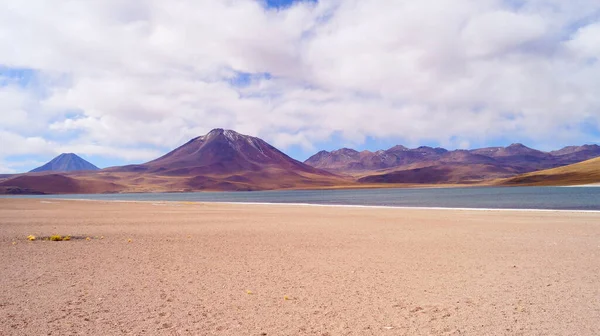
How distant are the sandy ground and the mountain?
506 feet

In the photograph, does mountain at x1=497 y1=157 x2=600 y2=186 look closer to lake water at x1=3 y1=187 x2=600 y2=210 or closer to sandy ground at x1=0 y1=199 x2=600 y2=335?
lake water at x1=3 y1=187 x2=600 y2=210

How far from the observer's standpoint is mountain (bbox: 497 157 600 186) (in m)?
149

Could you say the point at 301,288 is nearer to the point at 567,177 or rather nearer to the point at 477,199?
the point at 477,199


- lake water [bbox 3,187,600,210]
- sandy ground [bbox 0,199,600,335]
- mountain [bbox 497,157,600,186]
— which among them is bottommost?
sandy ground [bbox 0,199,600,335]

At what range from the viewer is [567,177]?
16138 cm

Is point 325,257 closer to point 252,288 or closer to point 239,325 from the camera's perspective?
point 252,288

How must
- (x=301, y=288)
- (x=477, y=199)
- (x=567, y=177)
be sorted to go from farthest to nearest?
(x=567, y=177)
(x=477, y=199)
(x=301, y=288)

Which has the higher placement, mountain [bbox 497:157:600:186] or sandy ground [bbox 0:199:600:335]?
mountain [bbox 497:157:600:186]

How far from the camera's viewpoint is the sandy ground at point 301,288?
23.0 feet

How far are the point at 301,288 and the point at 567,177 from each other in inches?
7157

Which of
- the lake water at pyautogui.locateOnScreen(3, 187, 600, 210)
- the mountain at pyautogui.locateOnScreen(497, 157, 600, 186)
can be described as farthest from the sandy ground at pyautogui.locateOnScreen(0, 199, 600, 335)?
the mountain at pyautogui.locateOnScreen(497, 157, 600, 186)

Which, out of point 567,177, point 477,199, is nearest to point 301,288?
point 477,199

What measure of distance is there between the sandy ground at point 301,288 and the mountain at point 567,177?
154 metres

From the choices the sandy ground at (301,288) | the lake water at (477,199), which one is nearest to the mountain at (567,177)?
the lake water at (477,199)
